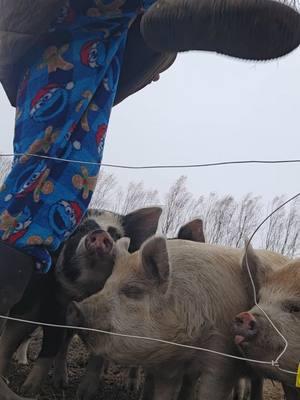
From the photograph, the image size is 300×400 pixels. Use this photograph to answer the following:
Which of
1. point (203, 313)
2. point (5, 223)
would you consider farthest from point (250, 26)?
point (203, 313)

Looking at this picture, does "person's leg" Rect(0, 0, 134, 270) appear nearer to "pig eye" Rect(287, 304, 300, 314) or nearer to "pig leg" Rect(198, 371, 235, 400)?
"pig leg" Rect(198, 371, 235, 400)

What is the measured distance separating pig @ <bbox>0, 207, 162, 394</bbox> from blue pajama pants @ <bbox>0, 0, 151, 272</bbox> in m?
0.55

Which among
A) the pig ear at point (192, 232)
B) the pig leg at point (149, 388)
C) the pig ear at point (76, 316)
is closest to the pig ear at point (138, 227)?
the pig ear at point (192, 232)

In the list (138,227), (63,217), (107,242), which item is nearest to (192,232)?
(138,227)

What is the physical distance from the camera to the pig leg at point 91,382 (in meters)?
2.78

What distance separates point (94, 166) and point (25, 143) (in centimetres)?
30

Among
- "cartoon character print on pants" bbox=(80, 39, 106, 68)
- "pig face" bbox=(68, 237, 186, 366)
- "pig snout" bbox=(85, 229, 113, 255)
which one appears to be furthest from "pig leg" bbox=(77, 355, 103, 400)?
"cartoon character print on pants" bbox=(80, 39, 106, 68)

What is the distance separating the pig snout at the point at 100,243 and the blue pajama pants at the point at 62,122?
1.62ft

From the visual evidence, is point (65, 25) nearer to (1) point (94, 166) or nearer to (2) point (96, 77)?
(2) point (96, 77)

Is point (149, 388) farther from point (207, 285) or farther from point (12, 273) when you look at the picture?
point (12, 273)

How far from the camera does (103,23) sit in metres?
2.31

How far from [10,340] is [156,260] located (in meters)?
0.88

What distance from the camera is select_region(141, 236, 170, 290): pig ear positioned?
2.46 metres

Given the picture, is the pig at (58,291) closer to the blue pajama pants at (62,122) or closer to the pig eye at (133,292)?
the pig eye at (133,292)
